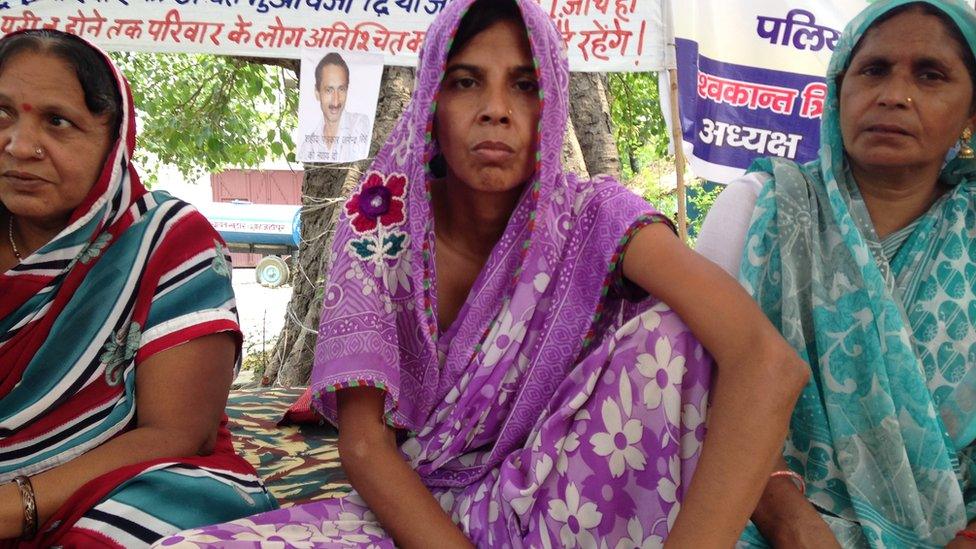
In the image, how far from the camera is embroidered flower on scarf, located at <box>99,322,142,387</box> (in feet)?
6.16

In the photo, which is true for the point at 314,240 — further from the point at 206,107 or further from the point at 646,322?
the point at 646,322

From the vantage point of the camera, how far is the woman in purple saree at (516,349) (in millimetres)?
1552

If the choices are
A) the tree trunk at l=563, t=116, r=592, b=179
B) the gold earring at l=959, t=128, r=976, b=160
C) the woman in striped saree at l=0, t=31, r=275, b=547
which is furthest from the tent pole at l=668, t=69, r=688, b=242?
the woman in striped saree at l=0, t=31, r=275, b=547

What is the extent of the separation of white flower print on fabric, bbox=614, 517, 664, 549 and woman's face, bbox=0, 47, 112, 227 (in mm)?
1553

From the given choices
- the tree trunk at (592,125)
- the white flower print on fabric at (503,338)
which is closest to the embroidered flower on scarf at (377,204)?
the white flower print on fabric at (503,338)

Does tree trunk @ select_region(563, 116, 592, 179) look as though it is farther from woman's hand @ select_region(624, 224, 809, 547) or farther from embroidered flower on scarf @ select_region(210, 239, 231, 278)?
woman's hand @ select_region(624, 224, 809, 547)

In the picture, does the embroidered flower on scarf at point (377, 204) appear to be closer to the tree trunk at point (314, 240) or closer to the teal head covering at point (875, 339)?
the teal head covering at point (875, 339)

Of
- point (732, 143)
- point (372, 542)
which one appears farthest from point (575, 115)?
point (372, 542)

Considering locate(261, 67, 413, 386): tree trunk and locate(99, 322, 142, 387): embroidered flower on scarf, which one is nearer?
locate(99, 322, 142, 387): embroidered flower on scarf

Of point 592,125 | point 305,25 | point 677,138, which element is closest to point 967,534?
point 677,138

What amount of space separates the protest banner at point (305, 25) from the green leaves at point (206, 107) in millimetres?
2487

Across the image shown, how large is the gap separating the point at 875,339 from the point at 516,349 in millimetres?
866

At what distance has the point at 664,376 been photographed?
155 centimetres

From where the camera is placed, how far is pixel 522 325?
179cm
